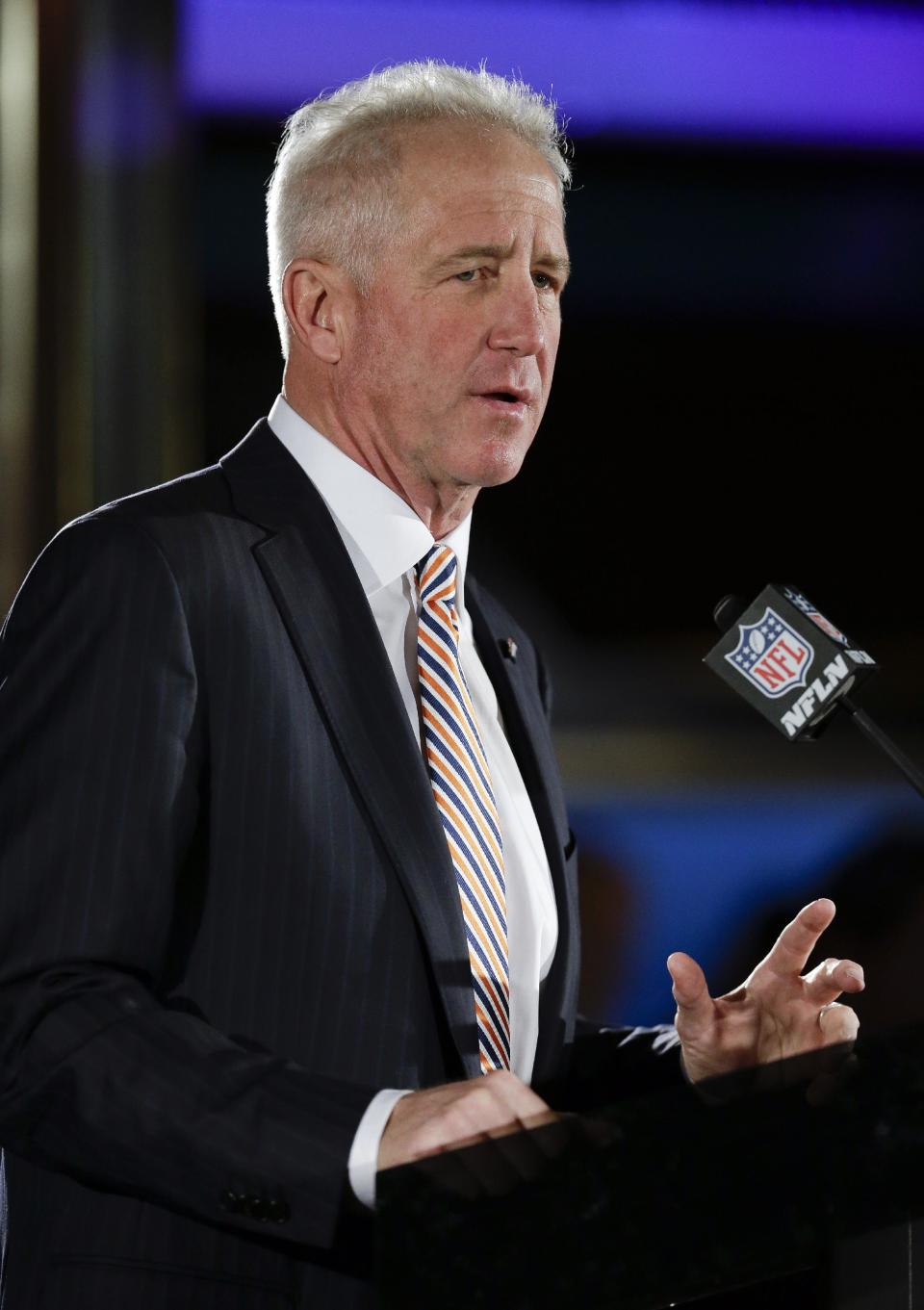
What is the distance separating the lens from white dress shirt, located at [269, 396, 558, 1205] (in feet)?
4.12

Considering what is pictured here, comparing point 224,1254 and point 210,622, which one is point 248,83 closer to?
point 210,622

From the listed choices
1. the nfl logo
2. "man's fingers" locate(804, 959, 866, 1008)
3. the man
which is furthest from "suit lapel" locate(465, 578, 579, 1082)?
the nfl logo

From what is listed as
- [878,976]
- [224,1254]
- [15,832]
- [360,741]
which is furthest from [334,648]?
[878,976]

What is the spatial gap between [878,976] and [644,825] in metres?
0.44

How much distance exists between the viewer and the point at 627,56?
7.70ft

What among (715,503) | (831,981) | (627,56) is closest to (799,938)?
(831,981)

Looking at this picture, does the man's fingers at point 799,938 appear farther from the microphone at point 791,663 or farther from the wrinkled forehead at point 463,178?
the wrinkled forehead at point 463,178

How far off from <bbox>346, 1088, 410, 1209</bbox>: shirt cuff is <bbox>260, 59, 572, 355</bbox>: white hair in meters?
0.71

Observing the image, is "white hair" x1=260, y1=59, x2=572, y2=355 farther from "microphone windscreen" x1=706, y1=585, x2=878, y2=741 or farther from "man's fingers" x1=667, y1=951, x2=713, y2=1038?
"man's fingers" x1=667, y1=951, x2=713, y2=1038

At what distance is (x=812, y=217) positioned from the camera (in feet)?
7.98

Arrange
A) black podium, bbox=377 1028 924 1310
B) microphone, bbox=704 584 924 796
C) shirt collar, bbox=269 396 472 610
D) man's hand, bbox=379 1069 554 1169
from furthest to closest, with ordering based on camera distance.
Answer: shirt collar, bbox=269 396 472 610
microphone, bbox=704 584 924 796
man's hand, bbox=379 1069 554 1169
black podium, bbox=377 1028 924 1310

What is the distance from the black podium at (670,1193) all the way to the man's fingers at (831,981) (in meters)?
0.33

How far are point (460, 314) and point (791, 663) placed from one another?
0.43m

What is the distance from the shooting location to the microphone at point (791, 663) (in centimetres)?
105
